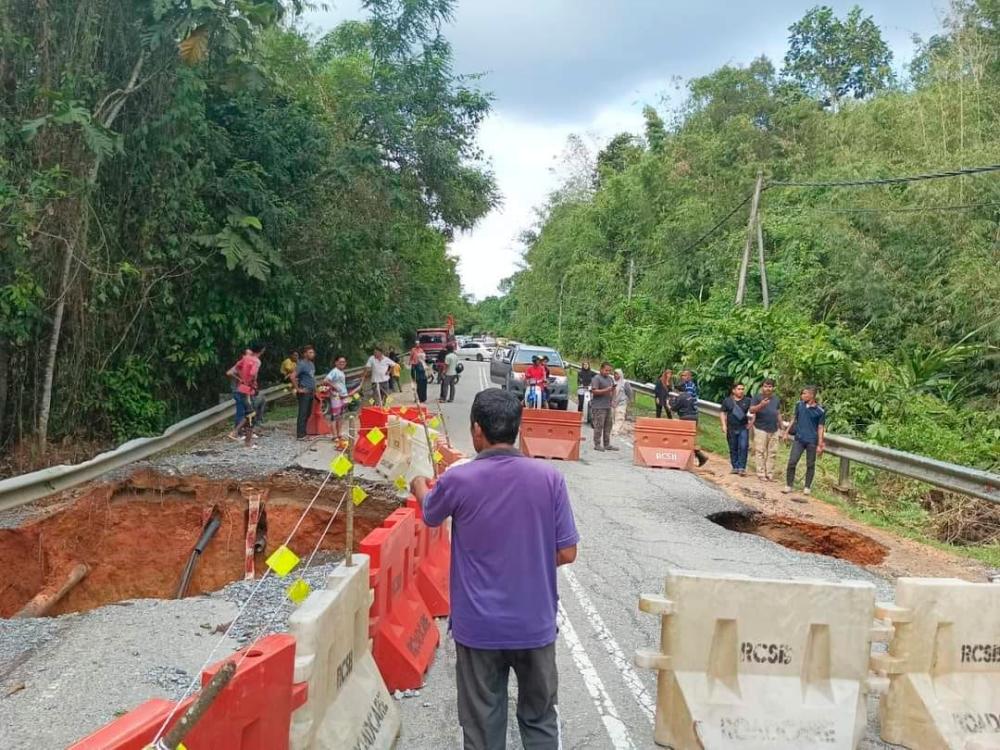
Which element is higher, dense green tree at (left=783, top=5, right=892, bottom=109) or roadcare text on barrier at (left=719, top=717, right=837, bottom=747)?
dense green tree at (left=783, top=5, right=892, bottom=109)

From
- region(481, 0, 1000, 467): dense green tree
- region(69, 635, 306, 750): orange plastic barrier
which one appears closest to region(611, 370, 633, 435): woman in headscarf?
region(481, 0, 1000, 467): dense green tree

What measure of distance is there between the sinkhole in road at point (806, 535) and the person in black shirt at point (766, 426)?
2.71 metres

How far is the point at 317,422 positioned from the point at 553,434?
457 centimetres

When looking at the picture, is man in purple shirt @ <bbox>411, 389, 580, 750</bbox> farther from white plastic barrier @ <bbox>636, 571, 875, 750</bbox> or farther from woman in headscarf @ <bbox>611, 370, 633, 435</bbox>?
woman in headscarf @ <bbox>611, 370, 633, 435</bbox>

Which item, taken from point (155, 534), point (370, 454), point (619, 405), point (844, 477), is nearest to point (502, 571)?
point (155, 534)

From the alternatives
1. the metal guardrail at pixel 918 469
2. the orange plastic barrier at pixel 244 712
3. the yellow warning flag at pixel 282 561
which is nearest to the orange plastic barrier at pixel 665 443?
the metal guardrail at pixel 918 469

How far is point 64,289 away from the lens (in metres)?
11.1

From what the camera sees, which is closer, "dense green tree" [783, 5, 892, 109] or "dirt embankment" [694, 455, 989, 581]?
"dirt embankment" [694, 455, 989, 581]

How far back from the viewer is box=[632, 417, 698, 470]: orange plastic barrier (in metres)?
14.6

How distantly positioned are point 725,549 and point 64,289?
924 cm

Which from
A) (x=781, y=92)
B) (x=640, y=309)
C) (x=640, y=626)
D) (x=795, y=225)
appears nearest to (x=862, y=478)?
(x=640, y=626)

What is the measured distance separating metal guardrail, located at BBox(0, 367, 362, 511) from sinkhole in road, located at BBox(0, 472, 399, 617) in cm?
24

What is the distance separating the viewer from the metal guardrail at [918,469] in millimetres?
9914

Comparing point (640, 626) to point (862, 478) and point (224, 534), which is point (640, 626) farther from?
point (862, 478)
